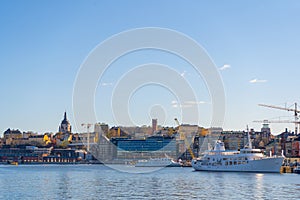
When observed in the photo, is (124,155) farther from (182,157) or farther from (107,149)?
(182,157)

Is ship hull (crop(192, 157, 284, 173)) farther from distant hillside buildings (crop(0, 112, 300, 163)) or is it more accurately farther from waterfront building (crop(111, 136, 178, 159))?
waterfront building (crop(111, 136, 178, 159))

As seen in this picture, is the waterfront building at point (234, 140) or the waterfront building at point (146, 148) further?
the waterfront building at point (146, 148)

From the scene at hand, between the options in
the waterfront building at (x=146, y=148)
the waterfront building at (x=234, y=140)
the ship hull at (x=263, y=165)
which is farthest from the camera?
the waterfront building at (x=146, y=148)

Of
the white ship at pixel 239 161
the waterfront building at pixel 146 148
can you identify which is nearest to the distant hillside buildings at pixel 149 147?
the waterfront building at pixel 146 148

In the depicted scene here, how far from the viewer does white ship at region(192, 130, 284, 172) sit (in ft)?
266

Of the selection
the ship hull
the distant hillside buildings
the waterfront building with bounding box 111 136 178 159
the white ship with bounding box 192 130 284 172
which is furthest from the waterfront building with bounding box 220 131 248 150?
the ship hull

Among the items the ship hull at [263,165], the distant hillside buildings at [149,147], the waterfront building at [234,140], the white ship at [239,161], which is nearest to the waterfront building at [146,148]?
the distant hillside buildings at [149,147]

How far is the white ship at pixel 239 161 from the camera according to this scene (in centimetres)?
8100

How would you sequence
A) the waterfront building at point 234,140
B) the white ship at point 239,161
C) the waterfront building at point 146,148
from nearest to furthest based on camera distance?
the white ship at point 239,161 < the waterfront building at point 234,140 < the waterfront building at point 146,148

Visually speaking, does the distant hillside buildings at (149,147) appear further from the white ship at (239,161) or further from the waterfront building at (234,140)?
the white ship at (239,161)

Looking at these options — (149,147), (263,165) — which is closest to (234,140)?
(149,147)

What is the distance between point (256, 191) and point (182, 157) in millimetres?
124382

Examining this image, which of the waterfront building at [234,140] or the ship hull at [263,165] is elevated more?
the waterfront building at [234,140]

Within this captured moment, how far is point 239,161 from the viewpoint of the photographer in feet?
278
